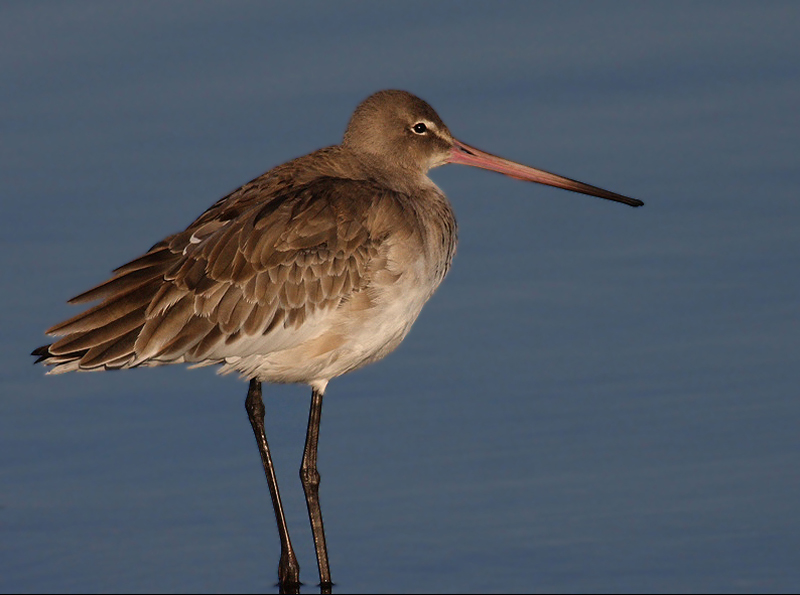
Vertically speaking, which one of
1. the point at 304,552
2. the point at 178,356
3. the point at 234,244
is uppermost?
the point at 234,244

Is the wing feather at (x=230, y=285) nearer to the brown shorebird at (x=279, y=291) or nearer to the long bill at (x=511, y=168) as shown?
the brown shorebird at (x=279, y=291)

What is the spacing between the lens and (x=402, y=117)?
37.3 feet

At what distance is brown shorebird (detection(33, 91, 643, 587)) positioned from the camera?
9.94 metres

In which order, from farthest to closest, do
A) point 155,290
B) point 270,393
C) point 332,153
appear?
1. point 270,393
2. point 332,153
3. point 155,290

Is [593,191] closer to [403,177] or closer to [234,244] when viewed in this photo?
[403,177]

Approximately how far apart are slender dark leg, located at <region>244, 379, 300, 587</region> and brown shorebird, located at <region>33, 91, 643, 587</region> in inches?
0.4

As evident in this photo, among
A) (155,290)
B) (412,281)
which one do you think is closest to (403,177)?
(412,281)

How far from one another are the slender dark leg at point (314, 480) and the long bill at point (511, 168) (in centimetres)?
207

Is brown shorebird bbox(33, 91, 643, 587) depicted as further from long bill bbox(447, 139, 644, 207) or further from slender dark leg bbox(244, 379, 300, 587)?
long bill bbox(447, 139, 644, 207)

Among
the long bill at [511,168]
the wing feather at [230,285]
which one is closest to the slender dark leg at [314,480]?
the wing feather at [230,285]

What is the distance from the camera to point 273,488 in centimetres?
1070

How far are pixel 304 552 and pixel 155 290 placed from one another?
87.1 inches

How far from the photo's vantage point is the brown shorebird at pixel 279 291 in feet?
32.6

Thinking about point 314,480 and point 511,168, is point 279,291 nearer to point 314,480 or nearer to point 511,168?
point 314,480
